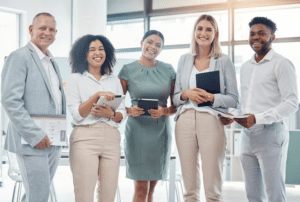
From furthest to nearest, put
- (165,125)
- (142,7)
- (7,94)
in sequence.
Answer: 1. (142,7)
2. (165,125)
3. (7,94)

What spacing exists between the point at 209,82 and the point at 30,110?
124cm

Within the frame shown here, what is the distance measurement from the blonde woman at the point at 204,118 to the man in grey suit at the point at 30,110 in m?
0.91

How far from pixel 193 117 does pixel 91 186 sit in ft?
2.83

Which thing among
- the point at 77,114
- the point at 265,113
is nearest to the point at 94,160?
the point at 77,114

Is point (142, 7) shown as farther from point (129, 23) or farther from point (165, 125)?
point (165, 125)

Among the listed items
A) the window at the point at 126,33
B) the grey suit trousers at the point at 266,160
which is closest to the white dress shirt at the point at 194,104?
the grey suit trousers at the point at 266,160

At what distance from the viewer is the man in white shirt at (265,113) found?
8.16 feet

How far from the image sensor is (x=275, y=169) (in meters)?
2.48

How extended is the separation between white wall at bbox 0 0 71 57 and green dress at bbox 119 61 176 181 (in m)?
5.39

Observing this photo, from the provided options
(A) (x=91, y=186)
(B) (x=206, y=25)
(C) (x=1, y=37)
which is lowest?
(A) (x=91, y=186)

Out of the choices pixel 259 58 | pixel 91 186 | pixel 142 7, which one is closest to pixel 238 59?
pixel 142 7

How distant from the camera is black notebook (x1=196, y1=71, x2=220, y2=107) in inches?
99.0

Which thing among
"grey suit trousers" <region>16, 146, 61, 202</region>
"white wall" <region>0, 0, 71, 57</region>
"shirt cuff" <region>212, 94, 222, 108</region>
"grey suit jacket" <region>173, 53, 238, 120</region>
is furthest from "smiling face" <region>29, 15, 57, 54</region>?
"white wall" <region>0, 0, 71, 57</region>

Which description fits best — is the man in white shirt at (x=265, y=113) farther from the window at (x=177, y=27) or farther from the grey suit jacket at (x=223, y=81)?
the window at (x=177, y=27)
